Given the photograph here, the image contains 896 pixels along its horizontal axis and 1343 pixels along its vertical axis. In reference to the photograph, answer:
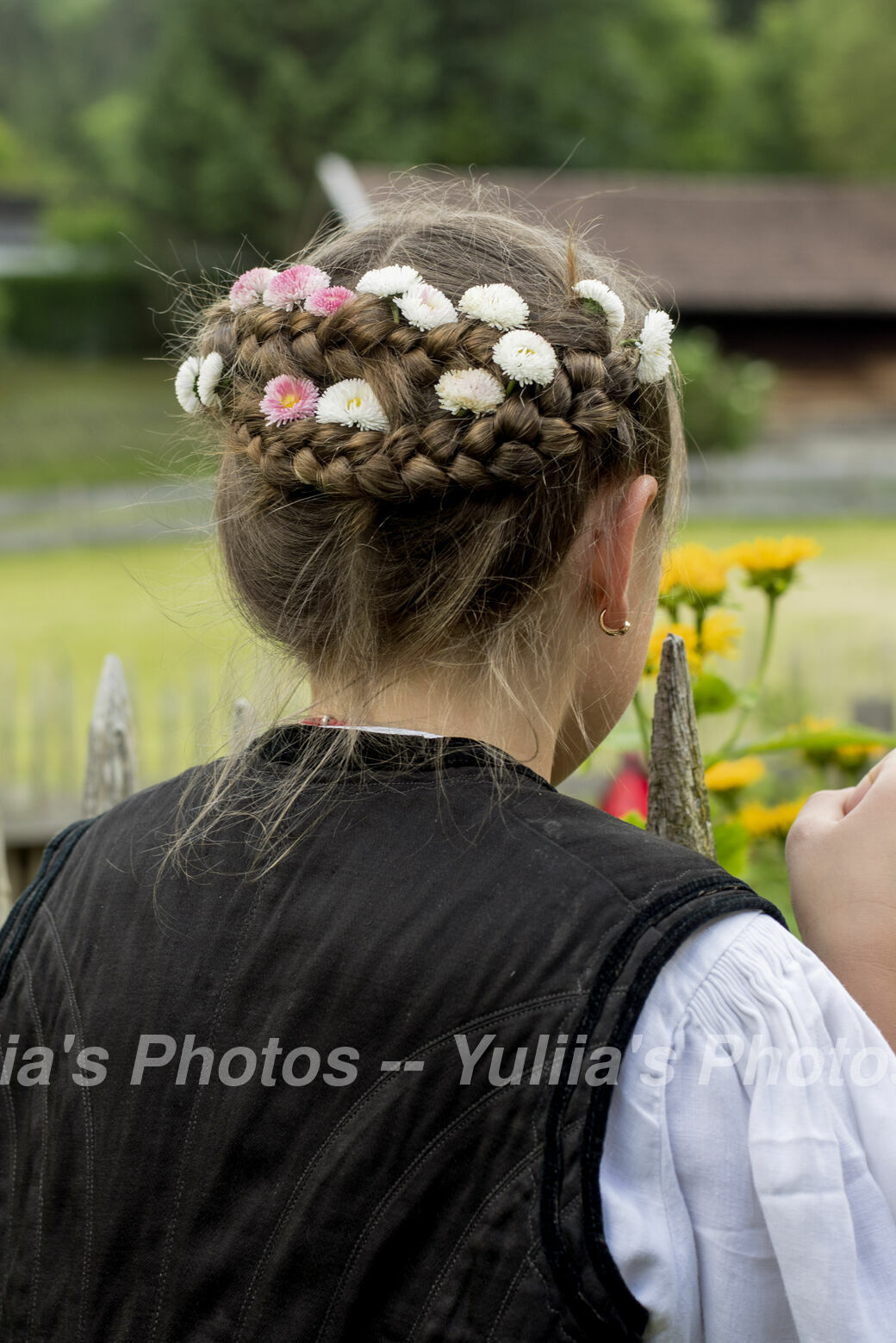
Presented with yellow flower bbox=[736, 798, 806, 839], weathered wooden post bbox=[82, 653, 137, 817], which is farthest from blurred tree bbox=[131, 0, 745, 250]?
weathered wooden post bbox=[82, 653, 137, 817]

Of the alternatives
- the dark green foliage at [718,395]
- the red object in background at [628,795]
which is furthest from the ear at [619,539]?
the dark green foliage at [718,395]

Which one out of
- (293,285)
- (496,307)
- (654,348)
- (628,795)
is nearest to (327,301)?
(293,285)

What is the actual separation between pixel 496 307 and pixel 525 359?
2.4 inches

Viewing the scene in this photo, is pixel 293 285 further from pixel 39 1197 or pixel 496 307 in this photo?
pixel 39 1197

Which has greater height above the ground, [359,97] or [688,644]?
[359,97]

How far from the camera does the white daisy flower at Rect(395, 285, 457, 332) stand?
41.1 inches

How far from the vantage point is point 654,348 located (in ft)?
3.66

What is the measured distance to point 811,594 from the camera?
11.0 metres

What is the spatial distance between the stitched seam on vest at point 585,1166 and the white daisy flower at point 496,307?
1.65 feet

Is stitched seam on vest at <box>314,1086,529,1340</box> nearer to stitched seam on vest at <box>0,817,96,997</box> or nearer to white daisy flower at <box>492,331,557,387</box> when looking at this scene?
stitched seam on vest at <box>0,817,96,997</box>

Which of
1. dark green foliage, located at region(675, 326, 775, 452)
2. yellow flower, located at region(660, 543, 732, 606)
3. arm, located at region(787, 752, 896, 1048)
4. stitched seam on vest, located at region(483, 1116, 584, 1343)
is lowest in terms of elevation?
stitched seam on vest, located at region(483, 1116, 584, 1343)

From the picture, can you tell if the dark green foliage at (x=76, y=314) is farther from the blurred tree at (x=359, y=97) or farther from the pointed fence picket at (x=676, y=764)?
the pointed fence picket at (x=676, y=764)

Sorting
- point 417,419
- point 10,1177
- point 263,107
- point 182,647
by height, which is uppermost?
point 263,107

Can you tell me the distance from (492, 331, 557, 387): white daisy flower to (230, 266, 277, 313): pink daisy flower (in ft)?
0.95
